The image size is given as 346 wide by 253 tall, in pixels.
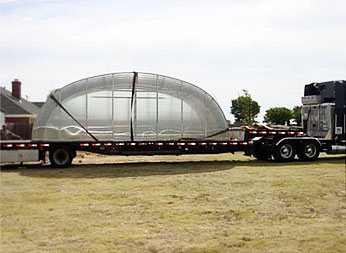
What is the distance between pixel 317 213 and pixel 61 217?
540 centimetres

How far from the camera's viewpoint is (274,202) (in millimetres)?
12898

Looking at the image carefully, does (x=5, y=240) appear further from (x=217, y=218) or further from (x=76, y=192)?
(x=76, y=192)

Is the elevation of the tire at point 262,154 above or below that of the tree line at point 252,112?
below

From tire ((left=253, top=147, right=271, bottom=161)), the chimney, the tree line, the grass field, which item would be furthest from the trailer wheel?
the chimney

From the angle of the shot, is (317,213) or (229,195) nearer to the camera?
(317,213)

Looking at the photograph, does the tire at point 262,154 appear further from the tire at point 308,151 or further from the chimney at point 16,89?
the chimney at point 16,89

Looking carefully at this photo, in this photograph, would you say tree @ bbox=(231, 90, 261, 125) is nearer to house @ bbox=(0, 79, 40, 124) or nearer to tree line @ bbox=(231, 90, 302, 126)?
tree line @ bbox=(231, 90, 302, 126)

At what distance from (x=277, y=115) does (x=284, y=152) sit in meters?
13.4

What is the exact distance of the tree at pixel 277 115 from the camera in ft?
116

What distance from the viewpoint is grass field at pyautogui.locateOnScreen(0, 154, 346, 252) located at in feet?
29.3

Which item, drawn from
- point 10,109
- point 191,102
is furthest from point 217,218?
point 10,109

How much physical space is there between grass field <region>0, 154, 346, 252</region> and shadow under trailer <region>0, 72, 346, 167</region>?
1.41 m

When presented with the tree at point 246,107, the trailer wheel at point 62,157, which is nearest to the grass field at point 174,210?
the trailer wheel at point 62,157

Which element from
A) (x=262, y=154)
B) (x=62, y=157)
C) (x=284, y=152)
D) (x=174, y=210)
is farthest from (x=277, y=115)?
(x=174, y=210)
